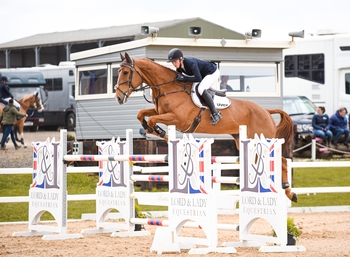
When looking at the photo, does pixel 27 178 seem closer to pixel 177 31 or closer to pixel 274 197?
pixel 274 197

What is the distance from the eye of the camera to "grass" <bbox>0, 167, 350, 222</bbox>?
1261 cm

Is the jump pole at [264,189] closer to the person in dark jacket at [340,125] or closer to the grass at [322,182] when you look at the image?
the grass at [322,182]

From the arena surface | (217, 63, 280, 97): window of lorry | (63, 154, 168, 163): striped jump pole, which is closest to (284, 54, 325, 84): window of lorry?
(217, 63, 280, 97): window of lorry

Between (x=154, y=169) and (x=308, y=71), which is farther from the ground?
(x=308, y=71)

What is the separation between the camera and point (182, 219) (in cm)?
745

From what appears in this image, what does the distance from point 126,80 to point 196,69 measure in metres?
0.88

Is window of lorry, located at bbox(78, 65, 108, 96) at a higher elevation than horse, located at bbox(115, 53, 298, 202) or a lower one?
higher

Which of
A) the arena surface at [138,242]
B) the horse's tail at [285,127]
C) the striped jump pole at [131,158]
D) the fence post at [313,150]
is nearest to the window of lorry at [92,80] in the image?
the fence post at [313,150]

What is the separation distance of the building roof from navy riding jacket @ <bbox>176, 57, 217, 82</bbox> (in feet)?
61.7

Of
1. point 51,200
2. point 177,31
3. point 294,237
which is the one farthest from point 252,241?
point 177,31

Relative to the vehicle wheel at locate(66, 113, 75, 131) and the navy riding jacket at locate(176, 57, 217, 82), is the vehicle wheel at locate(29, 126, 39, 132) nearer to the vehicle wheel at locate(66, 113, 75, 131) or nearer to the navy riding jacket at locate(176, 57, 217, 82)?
the vehicle wheel at locate(66, 113, 75, 131)

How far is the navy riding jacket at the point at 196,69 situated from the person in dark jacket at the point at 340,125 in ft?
34.0

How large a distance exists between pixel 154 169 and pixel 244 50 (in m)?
6.20

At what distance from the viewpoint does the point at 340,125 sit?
1942 cm
